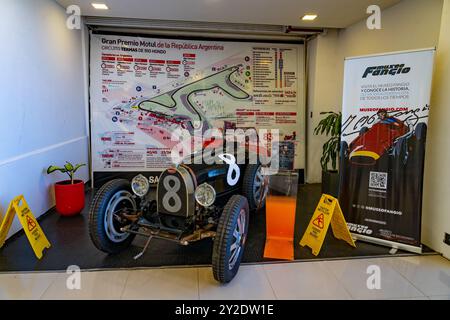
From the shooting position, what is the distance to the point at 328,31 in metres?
5.16

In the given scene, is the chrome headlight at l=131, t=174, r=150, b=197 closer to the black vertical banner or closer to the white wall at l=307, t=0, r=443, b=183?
the black vertical banner

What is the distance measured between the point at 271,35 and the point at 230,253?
14.0 ft

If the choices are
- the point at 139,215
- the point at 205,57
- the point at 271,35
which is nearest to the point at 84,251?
the point at 139,215

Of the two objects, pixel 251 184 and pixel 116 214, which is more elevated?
pixel 251 184

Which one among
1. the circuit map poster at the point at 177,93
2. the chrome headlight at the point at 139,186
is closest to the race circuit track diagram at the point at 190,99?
the circuit map poster at the point at 177,93

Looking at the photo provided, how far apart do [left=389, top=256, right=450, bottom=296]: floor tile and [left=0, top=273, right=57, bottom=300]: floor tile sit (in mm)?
2797

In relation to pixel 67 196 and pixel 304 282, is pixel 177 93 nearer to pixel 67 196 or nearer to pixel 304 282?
pixel 67 196

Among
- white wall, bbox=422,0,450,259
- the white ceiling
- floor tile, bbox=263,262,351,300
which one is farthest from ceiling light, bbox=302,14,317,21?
floor tile, bbox=263,262,351,300

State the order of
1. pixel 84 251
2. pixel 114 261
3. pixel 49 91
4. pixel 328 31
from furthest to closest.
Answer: pixel 328 31
pixel 49 91
pixel 84 251
pixel 114 261

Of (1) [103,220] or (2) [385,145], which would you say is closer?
(1) [103,220]

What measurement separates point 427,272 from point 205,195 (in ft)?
6.36

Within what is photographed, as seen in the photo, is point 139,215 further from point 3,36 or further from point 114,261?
point 3,36

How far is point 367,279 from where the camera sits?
96.2 inches

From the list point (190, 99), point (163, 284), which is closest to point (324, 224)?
point (163, 284)
